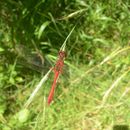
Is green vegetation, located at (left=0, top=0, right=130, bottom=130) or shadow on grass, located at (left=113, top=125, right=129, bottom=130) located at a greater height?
green vegetation, located at (left=0, top=0, right=130, bottom=130)

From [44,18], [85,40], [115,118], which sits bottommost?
[115,118]

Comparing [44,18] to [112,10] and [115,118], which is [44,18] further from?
[115,118]

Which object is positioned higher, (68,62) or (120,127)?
(68,62)

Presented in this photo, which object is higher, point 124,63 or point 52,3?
point 52,3

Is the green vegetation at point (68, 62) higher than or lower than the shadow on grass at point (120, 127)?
higher

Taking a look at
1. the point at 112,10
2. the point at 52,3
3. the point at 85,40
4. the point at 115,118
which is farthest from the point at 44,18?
the point at 115,118

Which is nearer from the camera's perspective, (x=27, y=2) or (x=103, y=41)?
(x=27, y=2)

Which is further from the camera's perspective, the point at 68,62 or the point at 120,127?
the point at 68,62
